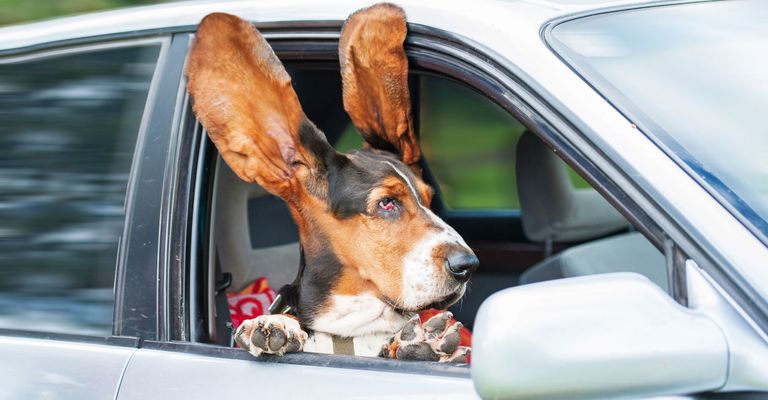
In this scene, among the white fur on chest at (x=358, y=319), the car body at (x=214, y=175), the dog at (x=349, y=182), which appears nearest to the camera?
the car body at (x=214, y=175)

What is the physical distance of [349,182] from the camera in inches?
110

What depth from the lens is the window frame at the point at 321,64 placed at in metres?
1.88

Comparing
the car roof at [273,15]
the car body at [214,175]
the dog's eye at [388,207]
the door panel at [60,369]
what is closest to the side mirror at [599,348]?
the car body at [214,175]

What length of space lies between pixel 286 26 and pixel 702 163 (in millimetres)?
1144

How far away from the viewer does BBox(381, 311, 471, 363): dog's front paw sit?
2199 millimetres

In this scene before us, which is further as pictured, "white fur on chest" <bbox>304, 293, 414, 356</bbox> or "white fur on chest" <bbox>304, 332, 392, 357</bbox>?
"white fur on chest" <bbox>304, 293, 414, 356</bbox>

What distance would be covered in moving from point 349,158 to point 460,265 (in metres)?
0.51

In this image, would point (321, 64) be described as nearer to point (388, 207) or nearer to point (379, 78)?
point (379, 78)

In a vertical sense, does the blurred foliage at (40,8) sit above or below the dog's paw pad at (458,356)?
above

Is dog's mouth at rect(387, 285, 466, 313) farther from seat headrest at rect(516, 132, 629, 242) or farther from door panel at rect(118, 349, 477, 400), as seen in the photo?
seat headrest at rect(516, 132, 629, 242)

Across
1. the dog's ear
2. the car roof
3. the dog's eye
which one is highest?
the car roof

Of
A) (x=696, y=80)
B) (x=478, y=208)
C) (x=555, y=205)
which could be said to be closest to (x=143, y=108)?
(x=696, y=80)

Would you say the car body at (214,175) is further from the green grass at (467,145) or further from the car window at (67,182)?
the green grass at (467,145)

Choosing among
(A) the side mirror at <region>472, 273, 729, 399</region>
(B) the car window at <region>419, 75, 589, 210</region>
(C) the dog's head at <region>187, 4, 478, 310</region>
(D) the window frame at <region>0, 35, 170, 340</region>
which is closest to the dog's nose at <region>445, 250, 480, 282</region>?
(C) the dog's head at <region>187, 4, 478, 310</region>
